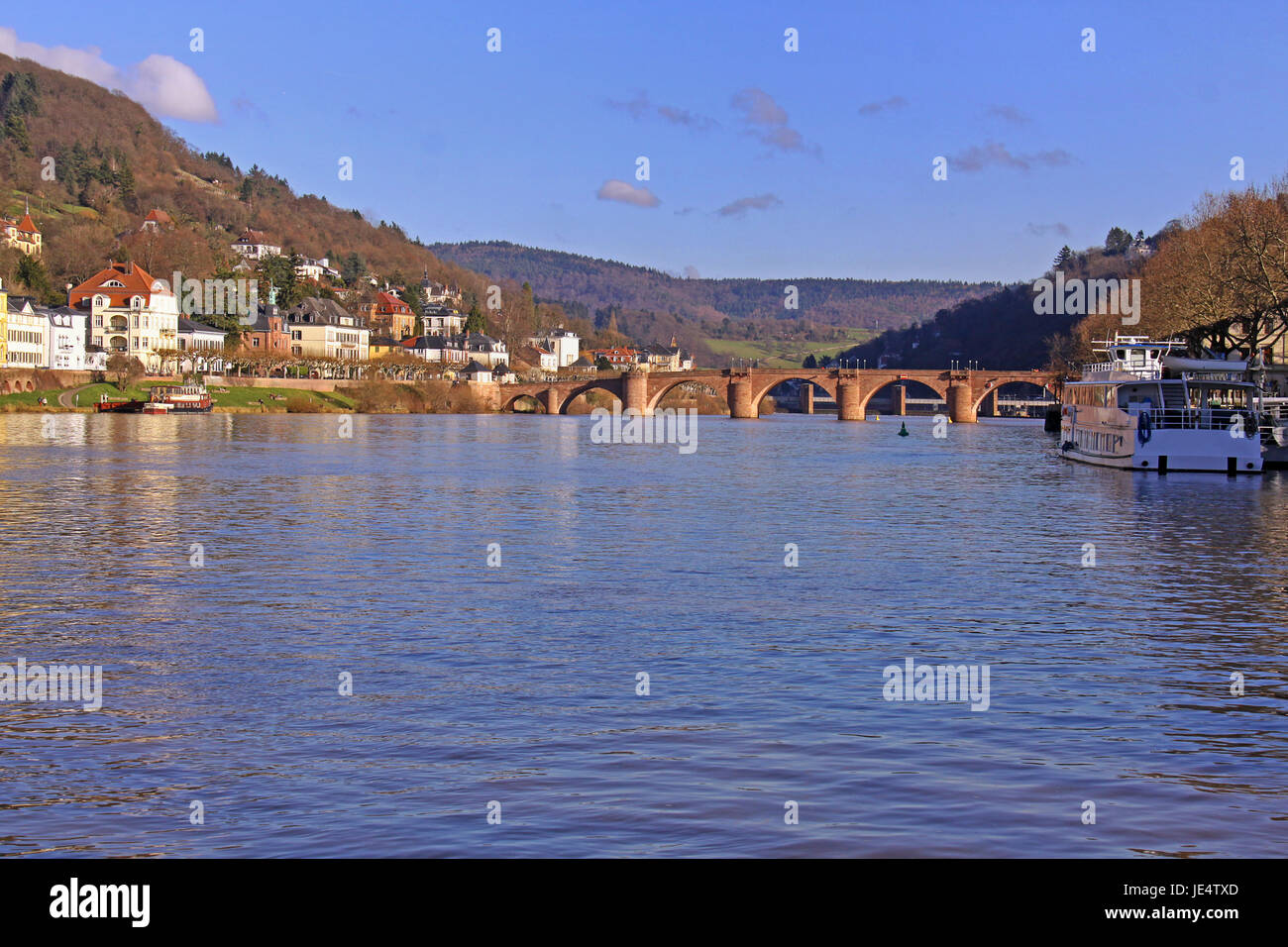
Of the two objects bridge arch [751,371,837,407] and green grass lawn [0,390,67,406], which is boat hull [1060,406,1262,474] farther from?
bridge arch [751,371,837,407]

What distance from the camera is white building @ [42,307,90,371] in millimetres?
132250

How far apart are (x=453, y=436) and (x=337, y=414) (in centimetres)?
4550

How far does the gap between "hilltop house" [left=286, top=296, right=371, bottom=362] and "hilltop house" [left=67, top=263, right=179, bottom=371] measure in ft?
98.7

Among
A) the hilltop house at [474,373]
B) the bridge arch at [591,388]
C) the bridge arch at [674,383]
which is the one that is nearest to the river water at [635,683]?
the bridge arch at [674,383]

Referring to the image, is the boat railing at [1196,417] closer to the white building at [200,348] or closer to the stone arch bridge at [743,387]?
the stone arch bridge at [743,387]

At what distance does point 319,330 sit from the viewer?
595 ft

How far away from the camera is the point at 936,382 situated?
171 m

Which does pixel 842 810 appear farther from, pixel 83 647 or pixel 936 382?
pixel 936 382

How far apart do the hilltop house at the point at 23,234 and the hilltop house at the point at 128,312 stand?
85.7ft

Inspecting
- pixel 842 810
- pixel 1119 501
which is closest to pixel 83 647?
pixel 842 810

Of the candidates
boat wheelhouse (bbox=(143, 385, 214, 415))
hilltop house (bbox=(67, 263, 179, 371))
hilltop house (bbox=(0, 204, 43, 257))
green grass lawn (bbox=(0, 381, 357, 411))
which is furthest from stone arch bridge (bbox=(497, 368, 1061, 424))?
hilltop house (bbox=(0, 204, 43, 257))

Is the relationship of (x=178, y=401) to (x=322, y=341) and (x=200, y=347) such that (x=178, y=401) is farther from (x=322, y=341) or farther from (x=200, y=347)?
(x=322, y=341)

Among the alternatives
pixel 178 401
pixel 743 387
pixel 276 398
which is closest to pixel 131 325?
pixel 276 398

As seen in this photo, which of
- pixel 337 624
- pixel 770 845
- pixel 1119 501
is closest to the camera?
pixel 770 845
